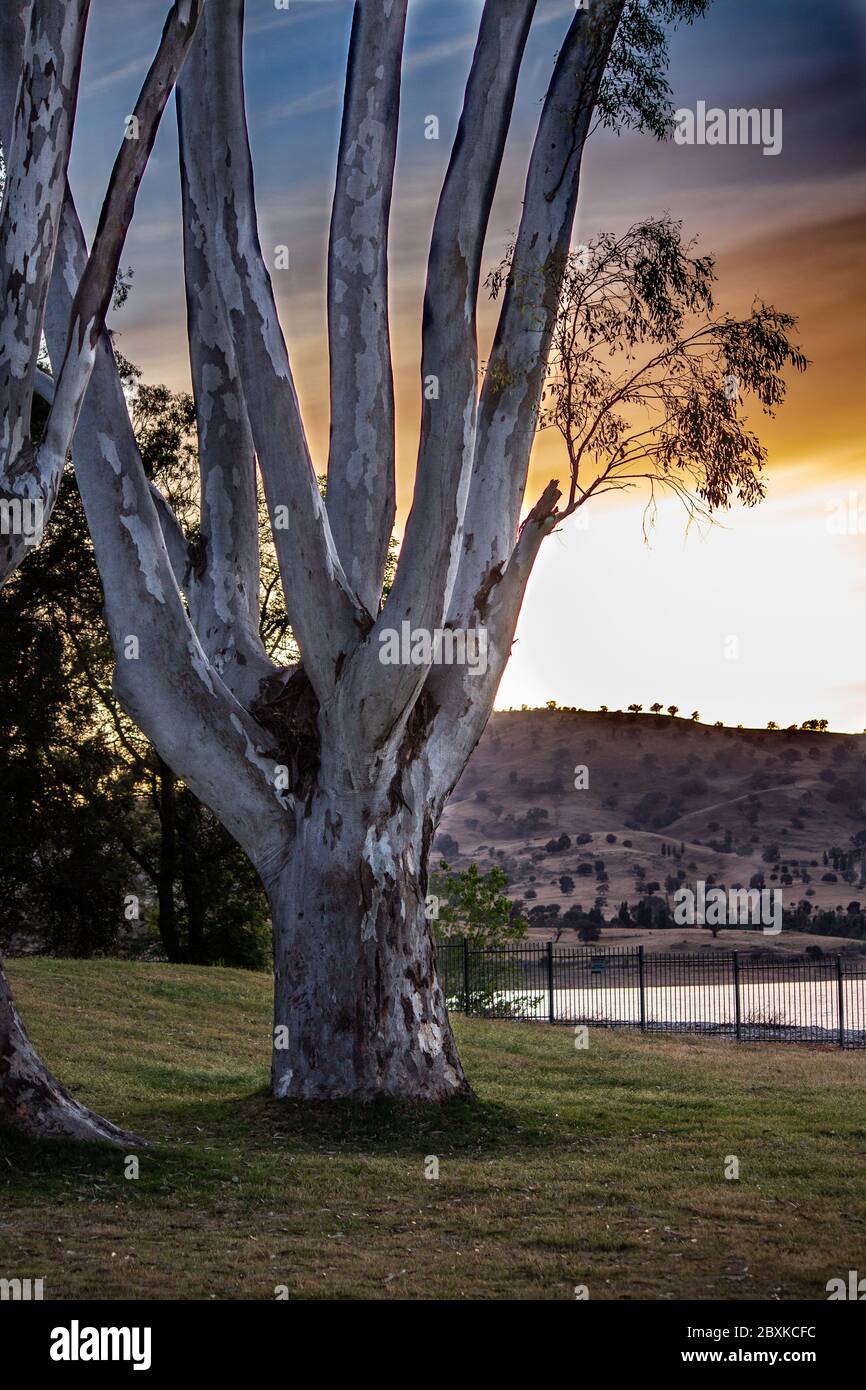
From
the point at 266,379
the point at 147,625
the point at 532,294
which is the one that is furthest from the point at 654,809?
the point at 147,625

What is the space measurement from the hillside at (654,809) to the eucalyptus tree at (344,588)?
181ft

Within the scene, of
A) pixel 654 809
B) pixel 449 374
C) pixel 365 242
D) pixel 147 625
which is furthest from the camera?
pixel 654 809

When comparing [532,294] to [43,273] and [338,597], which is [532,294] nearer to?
[338,597]

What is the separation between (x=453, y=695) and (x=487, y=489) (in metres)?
1.92

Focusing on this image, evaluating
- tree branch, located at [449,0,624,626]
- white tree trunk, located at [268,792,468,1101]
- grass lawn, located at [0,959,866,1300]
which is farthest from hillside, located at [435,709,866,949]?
white tree trunk, located at [268,792,468,1101]

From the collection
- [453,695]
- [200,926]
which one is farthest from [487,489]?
[200,926]

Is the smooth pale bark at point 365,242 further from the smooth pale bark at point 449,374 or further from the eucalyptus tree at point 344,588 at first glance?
the smooth pale bark at point 449,374

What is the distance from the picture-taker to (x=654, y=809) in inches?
3450

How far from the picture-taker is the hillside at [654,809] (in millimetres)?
75188

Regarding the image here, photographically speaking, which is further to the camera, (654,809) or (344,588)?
(654,809)

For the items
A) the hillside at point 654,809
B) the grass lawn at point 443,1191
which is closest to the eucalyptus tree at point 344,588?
the grass lawn at point 443,1191

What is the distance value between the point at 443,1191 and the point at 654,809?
263 feet
